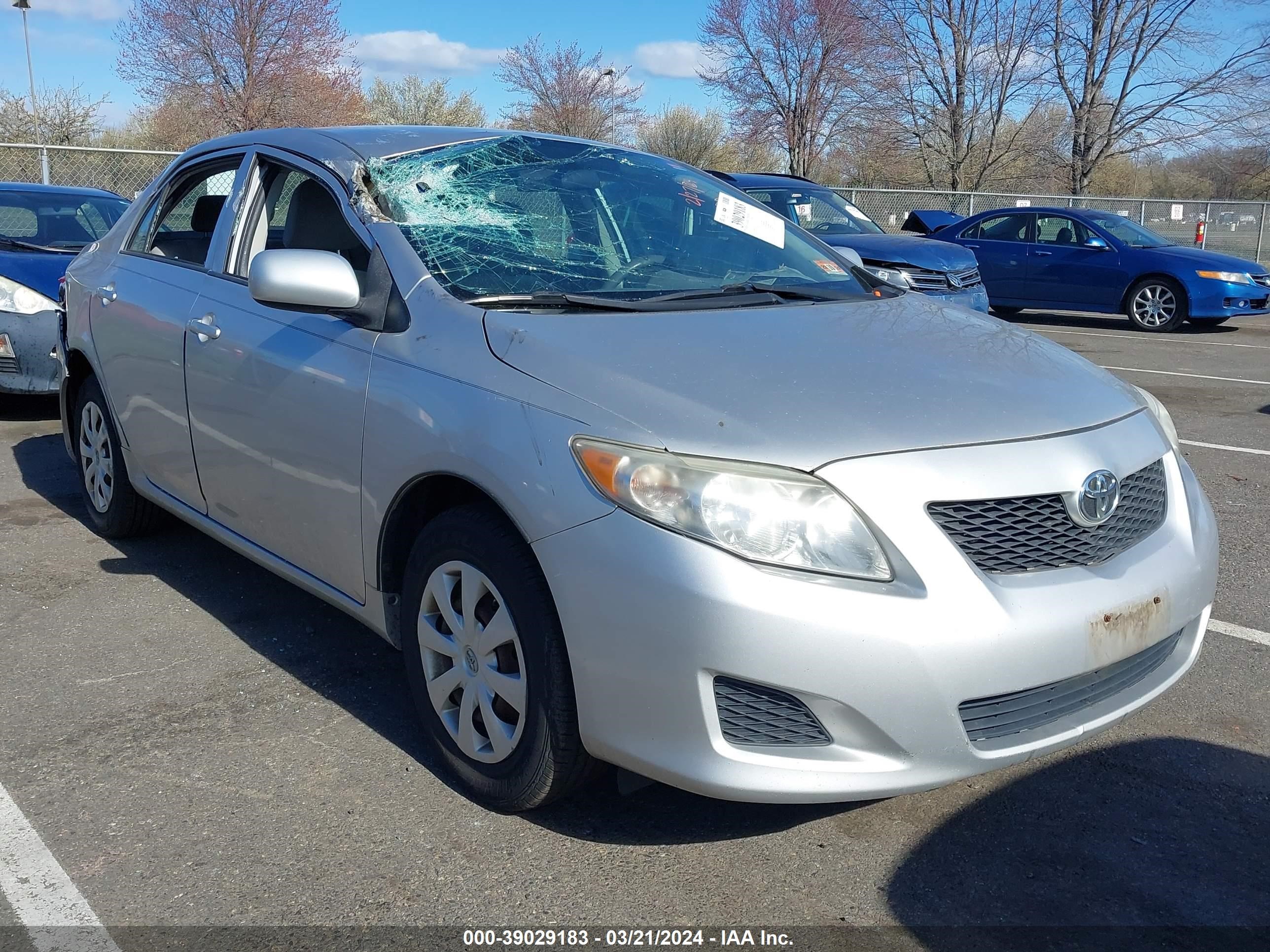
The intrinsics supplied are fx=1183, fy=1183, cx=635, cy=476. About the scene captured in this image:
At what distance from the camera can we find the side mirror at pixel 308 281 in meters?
3.09

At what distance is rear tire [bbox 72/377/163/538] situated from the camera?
15.5 feet

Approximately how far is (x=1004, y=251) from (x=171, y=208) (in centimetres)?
1253

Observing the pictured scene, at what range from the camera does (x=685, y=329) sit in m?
2.97

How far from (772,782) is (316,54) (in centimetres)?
2876

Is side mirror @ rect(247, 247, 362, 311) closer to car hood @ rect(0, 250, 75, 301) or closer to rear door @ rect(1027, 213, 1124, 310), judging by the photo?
car hood @ rect(0, 250, 75, 301)

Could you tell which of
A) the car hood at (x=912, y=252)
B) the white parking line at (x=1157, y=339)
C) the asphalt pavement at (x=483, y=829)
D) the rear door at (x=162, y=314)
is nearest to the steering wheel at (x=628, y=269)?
the asphalt pavement at (x=483, y=829)

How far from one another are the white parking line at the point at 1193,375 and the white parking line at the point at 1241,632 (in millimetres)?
5865

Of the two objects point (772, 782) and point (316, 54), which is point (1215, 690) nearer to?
point (772, 782)

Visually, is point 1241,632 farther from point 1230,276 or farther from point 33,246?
point 1230,276

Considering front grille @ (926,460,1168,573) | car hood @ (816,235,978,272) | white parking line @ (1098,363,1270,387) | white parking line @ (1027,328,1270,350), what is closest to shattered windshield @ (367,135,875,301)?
front grille @ (926,460,1168,573)

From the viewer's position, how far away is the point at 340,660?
3840 mm

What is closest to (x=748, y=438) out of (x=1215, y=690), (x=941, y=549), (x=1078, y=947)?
(x=941, y=549)

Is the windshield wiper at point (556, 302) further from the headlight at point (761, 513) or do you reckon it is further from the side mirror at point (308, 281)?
the headlight at point (761, 513)

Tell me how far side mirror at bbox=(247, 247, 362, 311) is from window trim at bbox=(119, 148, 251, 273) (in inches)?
39.0
